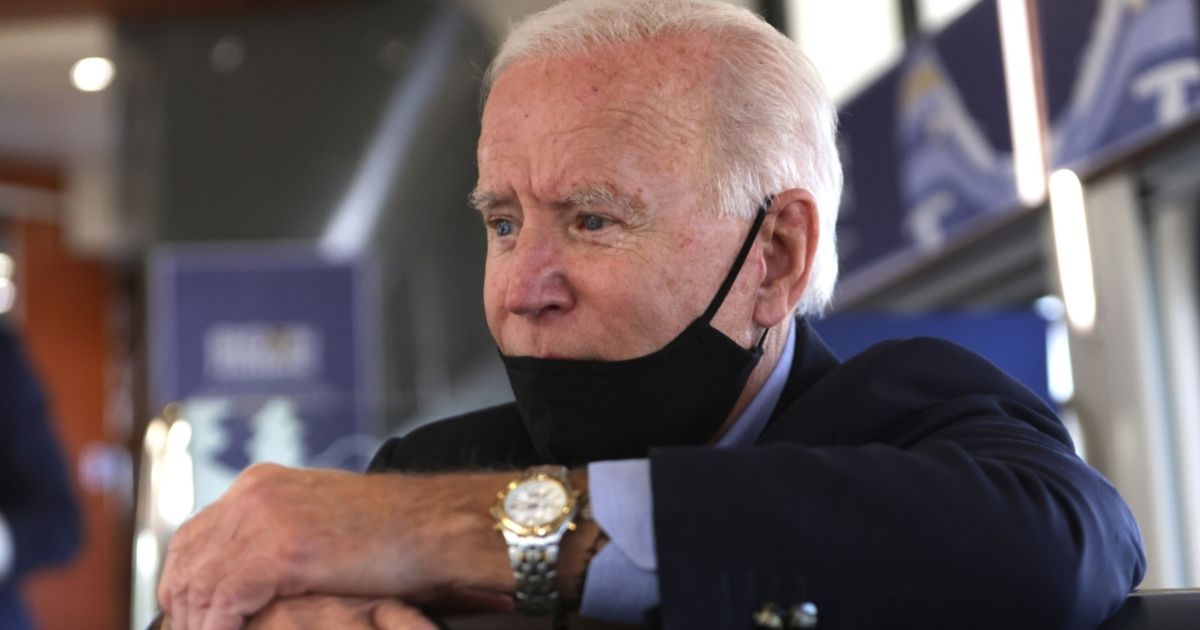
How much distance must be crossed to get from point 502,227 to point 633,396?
23 cm

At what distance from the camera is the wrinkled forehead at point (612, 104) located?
4.76ft

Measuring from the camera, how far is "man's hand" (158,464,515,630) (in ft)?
3.52

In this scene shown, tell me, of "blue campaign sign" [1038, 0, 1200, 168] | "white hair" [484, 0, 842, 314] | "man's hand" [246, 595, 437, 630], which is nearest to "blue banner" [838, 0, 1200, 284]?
"blue campaign sign" [1038, 0, 1200, 168]

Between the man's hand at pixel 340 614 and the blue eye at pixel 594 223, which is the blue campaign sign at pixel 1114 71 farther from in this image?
the man's hand at pixel 340 614

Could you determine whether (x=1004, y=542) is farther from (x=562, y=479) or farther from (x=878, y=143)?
(x=878, y=143)

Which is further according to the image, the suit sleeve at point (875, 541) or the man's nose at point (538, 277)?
the man's nose at point (538, 277)

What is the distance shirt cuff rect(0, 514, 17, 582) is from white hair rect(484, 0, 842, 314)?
2020 millimetres

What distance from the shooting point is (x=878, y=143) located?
213 inches

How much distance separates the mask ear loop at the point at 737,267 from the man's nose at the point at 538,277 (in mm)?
156

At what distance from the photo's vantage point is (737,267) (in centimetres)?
153

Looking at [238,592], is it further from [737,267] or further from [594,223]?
[737,267]

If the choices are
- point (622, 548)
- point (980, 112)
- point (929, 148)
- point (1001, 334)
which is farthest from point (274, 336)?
point (622, 548)

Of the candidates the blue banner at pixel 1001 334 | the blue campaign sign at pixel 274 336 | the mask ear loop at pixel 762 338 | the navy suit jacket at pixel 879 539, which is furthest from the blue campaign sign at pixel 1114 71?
the blue campaign sign at pixel 274 336

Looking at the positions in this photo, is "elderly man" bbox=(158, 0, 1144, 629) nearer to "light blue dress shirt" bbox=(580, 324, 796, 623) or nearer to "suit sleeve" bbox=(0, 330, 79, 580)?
"light blue dress shirt" bbox=(580, 324, 796, 623)
